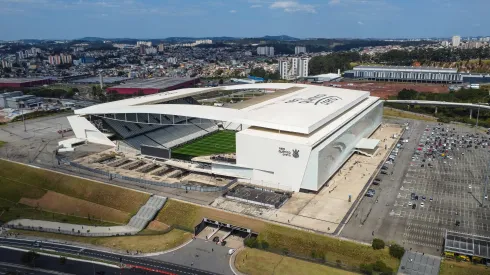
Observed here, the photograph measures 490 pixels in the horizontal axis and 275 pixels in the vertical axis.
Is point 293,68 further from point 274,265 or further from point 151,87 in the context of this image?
point 274,265

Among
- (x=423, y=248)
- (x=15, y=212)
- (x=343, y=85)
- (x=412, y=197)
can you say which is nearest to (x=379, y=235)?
(x=423, y=248)

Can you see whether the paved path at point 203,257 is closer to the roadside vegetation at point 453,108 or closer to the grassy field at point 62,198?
the grassy field at point 62,198

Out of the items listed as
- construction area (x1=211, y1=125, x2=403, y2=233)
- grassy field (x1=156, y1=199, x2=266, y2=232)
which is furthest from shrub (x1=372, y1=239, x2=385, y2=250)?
grassy field (x1=156, y1=199, x2=266, y2=232)

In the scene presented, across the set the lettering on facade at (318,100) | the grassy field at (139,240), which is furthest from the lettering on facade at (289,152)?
the lettering on facade at (318,100)

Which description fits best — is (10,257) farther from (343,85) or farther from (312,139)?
(343,85)

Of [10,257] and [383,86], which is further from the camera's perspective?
[383,86]

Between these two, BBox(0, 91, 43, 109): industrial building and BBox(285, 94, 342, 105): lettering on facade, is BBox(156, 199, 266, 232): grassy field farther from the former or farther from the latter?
BBox(0, 91, 43, 109): industrial building
